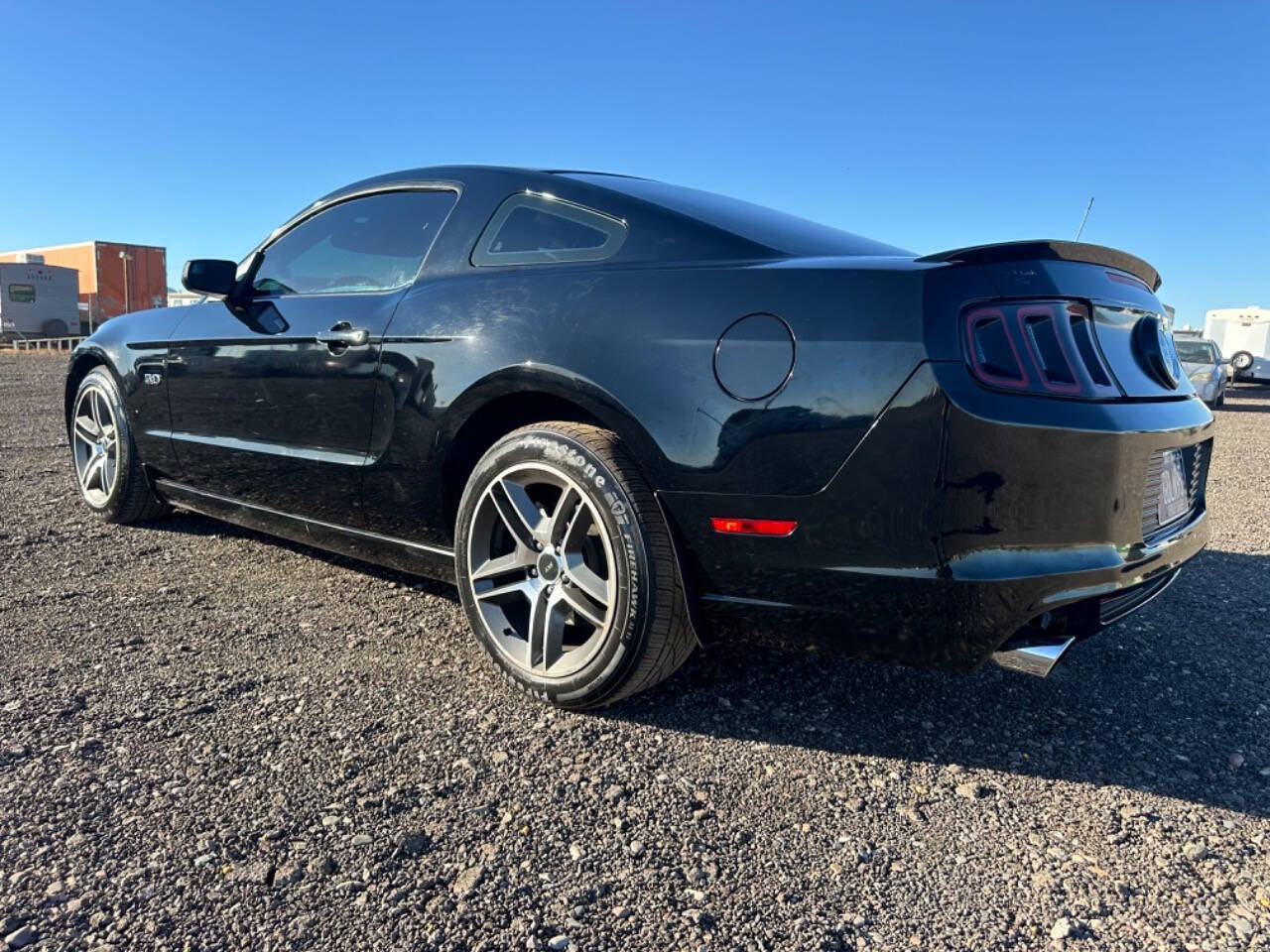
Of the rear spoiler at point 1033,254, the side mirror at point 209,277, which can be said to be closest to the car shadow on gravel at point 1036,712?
the rear spoiler at point 1033,254

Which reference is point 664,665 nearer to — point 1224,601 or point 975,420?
point 975,420

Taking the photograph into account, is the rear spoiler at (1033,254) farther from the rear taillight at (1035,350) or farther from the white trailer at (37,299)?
the white trailer at (37,299)

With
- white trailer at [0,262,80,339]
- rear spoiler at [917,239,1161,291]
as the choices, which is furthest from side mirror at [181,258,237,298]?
white trailer at [0,262,80,339]

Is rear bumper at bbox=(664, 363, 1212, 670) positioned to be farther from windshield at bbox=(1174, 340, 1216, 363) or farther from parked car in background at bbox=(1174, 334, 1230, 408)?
windshield at bbox=(1174, 340, 1216, 363)

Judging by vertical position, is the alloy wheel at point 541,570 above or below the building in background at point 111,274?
below

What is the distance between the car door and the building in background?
30662mm

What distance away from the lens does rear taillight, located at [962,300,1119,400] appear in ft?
6.23

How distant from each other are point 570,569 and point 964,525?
1012mm

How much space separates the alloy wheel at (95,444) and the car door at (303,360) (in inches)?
27.4

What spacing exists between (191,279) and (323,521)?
1.20m

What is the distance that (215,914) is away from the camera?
5.04 feet

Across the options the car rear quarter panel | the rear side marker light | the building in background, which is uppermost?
the building in background

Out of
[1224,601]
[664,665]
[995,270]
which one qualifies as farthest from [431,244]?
[1224,601]

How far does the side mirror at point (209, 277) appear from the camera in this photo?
3.48 meters
